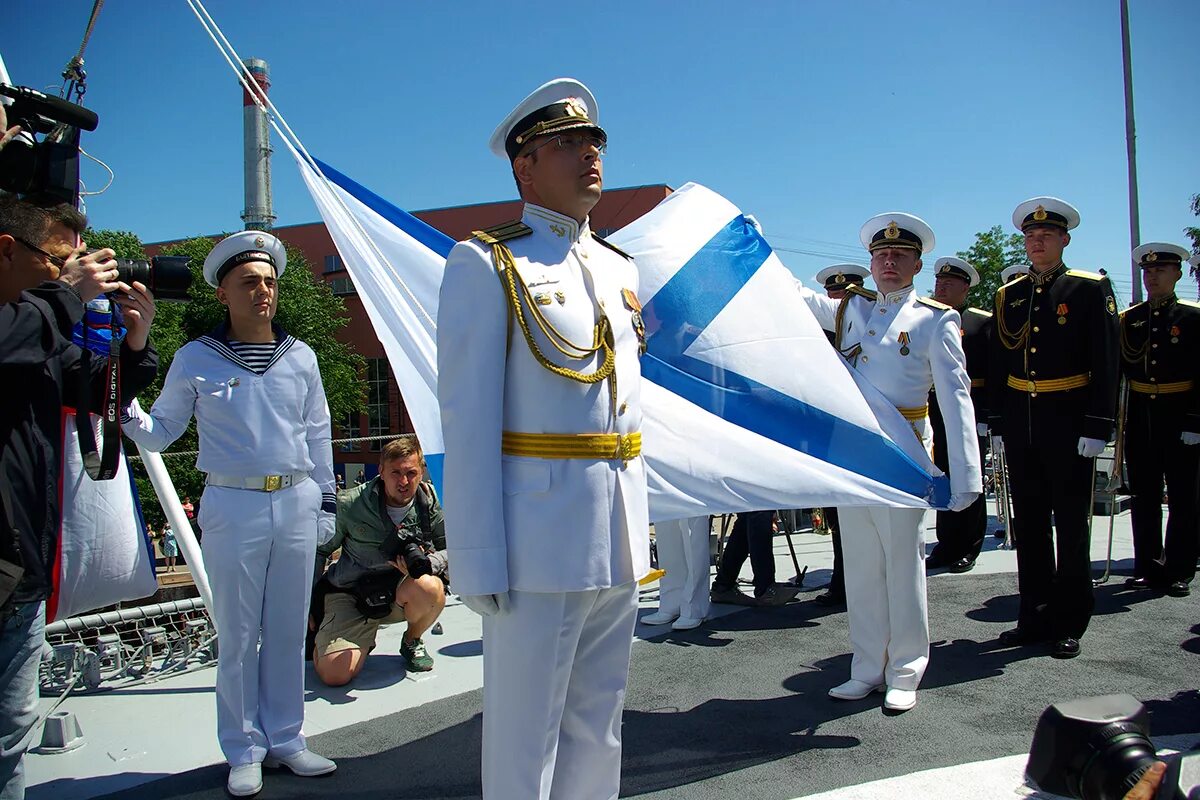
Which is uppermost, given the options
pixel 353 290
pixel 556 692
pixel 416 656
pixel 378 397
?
pixel 353 290

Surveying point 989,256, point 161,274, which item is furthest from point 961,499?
point 989,256

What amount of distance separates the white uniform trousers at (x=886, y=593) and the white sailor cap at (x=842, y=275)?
2798 millimetres

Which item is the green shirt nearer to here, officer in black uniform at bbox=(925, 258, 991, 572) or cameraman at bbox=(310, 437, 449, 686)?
cameraman at bbox=(310, 437, 449, 686)

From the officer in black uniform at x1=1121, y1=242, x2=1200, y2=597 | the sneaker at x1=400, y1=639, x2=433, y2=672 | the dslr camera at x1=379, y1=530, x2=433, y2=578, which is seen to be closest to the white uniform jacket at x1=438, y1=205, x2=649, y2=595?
the dslr camera at x1=379, y1=530, x2=433, y2=578

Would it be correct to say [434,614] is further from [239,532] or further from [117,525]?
[117,525]

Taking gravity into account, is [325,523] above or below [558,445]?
below

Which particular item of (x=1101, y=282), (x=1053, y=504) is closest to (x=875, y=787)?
(x=1053, y=504)

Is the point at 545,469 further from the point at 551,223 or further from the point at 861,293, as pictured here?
the point at 861,293

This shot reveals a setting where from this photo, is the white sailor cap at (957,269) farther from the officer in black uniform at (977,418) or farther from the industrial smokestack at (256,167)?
the industrial smokestack at (256,167)

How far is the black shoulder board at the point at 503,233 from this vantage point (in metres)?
2.32

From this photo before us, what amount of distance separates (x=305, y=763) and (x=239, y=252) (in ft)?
6.30

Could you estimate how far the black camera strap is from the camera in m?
2.59

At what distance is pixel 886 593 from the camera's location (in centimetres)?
414

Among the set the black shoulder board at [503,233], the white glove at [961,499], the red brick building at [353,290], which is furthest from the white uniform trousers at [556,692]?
the red brick building at [353,290]
